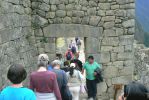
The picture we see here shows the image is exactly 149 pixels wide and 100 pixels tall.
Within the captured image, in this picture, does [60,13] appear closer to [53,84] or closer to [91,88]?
[91,88]

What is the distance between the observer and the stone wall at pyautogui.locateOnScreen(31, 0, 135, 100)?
9.21m

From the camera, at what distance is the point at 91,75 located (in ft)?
28.6

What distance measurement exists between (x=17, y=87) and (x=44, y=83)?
1322 millimetres

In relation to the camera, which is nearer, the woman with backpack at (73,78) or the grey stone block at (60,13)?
the woman with backpack at (73,78)

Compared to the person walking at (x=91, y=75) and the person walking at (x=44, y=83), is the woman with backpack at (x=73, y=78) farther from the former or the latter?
the person walking at (x=44, y=83)

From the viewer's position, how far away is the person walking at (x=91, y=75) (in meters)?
8.65

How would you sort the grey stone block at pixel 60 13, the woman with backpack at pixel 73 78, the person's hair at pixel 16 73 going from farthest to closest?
the grey stone block at pixel 60 13 < the woman with backpack at pixel 73 78 < the person's hair at pixel 16 73

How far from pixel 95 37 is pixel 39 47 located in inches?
55.1

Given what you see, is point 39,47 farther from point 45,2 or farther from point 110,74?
point 110,74

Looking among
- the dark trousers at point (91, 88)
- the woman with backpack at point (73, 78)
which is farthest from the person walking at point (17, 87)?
the dark trousers at point (91, 88)

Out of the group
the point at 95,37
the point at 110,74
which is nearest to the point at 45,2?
the point at 95,37

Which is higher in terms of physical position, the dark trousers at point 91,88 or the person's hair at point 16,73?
the person's hair at point 16,73

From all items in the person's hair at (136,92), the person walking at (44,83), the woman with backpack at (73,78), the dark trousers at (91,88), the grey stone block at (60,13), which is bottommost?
the dark trousers at (91,88)

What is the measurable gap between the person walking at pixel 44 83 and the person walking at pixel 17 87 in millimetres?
1253
